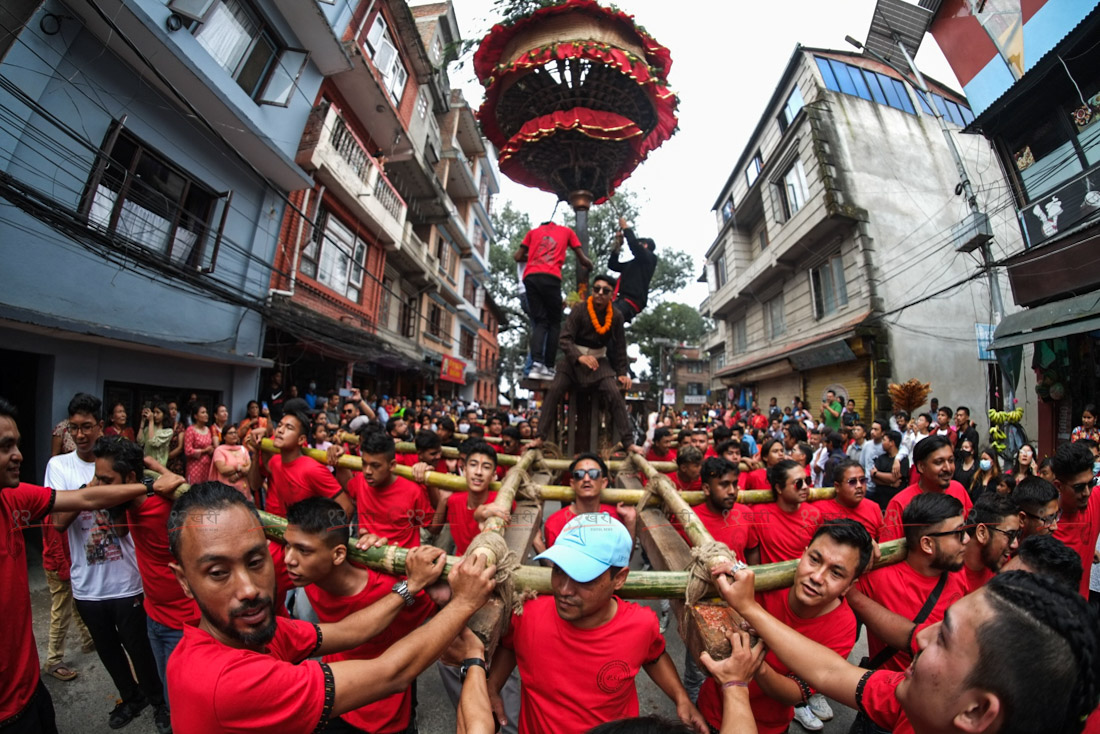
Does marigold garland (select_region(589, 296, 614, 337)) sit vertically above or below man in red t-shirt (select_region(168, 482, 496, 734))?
above

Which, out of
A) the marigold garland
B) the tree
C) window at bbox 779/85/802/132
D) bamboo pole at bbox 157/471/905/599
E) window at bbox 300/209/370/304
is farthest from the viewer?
the tree

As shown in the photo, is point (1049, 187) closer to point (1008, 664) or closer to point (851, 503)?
point (851, 503)

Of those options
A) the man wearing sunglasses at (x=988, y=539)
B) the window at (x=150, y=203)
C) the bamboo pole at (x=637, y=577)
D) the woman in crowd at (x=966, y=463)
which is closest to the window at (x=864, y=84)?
the woman in crowd at (x=966, y=463)

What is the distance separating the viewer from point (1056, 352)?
33.1 ft

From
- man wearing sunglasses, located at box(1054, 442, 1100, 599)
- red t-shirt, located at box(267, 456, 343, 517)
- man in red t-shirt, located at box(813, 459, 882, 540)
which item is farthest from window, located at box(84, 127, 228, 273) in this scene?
man wearing sunglasses, located at box(1054, 442, 1100, 599)

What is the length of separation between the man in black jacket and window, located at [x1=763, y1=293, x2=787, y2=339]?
1457 centimetres

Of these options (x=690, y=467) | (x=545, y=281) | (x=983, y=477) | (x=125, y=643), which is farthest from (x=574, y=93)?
(x=983, y=477)

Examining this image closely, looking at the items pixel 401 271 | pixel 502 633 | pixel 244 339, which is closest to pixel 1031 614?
pixel 502 633

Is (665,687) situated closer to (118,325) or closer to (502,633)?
(502,633)

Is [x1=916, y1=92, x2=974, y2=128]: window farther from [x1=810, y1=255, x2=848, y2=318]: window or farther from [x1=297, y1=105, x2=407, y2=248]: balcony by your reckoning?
[x1=297, y1=105, x2=407, y2=248]: balcony

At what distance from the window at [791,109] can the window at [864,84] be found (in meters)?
0.96

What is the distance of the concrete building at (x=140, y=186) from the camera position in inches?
239

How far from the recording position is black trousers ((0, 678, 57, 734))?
2.21 metres

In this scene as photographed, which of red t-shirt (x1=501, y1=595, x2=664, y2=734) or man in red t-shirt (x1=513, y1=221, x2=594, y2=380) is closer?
red t-shirt (x1=501, y1=595, x2=664, y2=734)
